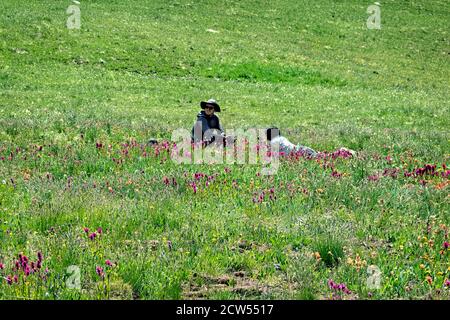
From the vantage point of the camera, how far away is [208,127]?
1539 centimetres

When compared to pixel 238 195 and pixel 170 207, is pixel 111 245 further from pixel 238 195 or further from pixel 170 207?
pixel 238 195

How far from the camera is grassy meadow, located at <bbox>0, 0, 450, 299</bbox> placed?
6.48 metres

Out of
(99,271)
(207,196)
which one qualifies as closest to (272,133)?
(207,196)

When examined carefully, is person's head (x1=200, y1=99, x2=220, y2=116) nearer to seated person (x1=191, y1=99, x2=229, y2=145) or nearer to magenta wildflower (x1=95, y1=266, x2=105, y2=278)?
seated person (x1=191, y1=99, x2=229, y2=145)

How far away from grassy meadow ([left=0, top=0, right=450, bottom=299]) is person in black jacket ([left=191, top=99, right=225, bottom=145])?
1041mm

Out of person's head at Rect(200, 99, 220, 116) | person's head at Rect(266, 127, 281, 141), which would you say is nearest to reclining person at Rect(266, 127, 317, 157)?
person's head at Rect(266, 127, 281, 141)

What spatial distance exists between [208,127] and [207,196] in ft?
19.7

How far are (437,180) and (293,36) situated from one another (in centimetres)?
3460

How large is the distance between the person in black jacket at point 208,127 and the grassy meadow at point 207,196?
104 cm

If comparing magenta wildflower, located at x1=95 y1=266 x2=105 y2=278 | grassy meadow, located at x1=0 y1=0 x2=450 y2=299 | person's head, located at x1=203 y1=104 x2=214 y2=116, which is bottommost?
grassy meadow, located at x1=0 y1=0 x2=450 y2=299

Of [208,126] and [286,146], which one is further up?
[208,126]

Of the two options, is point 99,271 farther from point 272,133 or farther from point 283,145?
point 272,133
